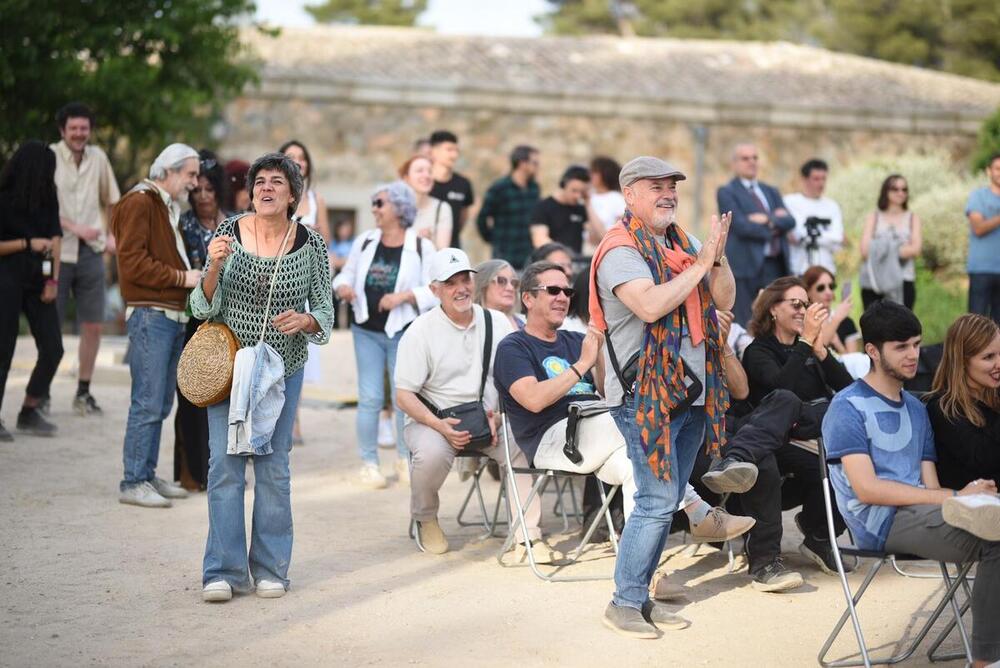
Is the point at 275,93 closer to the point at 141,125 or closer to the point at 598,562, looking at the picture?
the point at 141,125

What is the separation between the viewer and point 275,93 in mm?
22797

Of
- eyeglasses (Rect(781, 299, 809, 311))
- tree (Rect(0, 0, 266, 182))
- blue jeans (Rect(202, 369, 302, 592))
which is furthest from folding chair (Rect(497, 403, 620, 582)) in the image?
tree (Rect(0, 0, 266, 182))

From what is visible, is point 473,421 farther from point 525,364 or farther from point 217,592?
point 217,592

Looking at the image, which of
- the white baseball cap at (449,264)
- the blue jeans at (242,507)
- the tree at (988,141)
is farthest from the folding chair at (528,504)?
the tree at (988,141)

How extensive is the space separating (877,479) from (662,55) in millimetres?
23312

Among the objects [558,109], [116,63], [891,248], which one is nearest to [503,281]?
[891,248]

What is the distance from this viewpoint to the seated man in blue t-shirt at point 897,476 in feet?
15.3

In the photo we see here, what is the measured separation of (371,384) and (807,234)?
421 centimetres

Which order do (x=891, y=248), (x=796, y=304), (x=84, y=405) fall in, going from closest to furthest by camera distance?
(x=796, y=304), (x=84, y=405), (x=891, y=248)

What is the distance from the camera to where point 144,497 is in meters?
7.42

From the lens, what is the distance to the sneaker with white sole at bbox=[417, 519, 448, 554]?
22.4 ft

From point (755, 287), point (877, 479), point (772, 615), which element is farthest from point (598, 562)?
point (755, 287)

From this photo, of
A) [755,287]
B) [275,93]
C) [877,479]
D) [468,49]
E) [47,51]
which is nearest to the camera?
[877,479]

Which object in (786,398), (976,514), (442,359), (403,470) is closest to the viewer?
(976,514)
